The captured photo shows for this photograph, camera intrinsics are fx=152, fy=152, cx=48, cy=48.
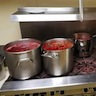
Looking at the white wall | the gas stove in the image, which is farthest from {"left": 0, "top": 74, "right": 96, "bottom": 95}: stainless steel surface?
the white wall

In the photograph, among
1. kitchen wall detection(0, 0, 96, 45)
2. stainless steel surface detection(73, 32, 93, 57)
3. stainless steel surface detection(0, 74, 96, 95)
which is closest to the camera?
stainless steel surface detection(0, 74, 96, 95)

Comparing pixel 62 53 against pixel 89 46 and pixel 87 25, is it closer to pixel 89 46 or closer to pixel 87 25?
pixel 89 46

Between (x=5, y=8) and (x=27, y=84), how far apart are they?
2.42ft

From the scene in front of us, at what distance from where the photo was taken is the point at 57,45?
111cm

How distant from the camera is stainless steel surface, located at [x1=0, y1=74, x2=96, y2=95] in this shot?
3.05 ft

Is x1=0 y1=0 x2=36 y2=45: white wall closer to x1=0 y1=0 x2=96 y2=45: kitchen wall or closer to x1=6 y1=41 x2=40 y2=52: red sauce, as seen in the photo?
x1=0 y1=0 x2=96 y2=45: kitchen wall

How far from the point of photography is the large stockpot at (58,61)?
0.97 meters

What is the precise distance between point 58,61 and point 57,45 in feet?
0.57

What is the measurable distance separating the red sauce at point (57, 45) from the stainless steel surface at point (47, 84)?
0.22 m

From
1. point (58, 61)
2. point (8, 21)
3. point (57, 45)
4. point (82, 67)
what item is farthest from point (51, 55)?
point (8, 21)

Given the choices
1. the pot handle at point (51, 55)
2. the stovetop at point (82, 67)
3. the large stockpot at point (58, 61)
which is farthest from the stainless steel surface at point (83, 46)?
the pot handle at point (51, 55)

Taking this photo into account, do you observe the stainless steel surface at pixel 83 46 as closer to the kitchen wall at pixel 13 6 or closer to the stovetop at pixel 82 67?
the stovetop at pixel 82 67

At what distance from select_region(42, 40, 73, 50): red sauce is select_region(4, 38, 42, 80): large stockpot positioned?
0.32 feet

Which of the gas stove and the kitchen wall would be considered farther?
the kitchen wall
